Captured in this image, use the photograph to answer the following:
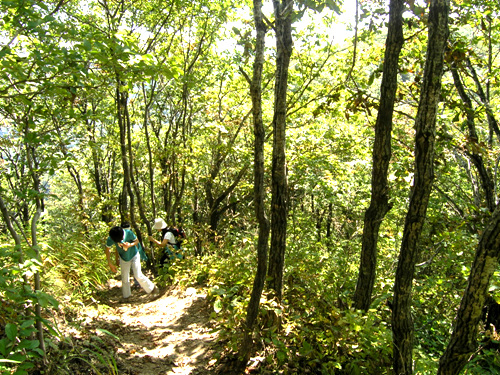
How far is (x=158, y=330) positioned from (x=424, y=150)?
483cm

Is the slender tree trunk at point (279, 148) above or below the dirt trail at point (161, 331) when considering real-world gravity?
above

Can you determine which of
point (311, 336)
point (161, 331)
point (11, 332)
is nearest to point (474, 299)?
point (311, 336)

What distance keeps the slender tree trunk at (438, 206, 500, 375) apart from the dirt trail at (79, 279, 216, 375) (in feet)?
9.32

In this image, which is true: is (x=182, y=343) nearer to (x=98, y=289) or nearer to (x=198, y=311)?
(x=198, y=311)

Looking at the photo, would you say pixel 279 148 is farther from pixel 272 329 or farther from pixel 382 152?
pixel 272 329

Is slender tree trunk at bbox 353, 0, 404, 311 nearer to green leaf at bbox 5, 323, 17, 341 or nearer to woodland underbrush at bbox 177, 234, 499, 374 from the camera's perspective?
woodland underbrush at bbox 177, 234, 499, 374

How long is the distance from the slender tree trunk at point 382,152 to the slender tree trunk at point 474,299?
1.77 m

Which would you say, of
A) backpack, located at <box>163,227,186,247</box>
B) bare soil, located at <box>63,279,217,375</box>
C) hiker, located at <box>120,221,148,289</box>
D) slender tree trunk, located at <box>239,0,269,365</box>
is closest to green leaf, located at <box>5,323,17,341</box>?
bare soil, located at <box>63,279,217,375</box>

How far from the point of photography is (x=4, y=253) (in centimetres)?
244

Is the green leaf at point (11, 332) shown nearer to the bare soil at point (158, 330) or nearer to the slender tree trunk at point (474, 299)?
the bare soil at point (158, 330)

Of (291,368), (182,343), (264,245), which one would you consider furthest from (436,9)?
(182,343)

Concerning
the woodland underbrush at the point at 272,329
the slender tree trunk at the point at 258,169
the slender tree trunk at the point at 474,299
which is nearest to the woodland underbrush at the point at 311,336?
the woodland underbrush at the point at 272,329

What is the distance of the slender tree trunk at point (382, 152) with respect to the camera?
440cm

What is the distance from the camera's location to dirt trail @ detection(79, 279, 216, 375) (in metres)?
4.56
